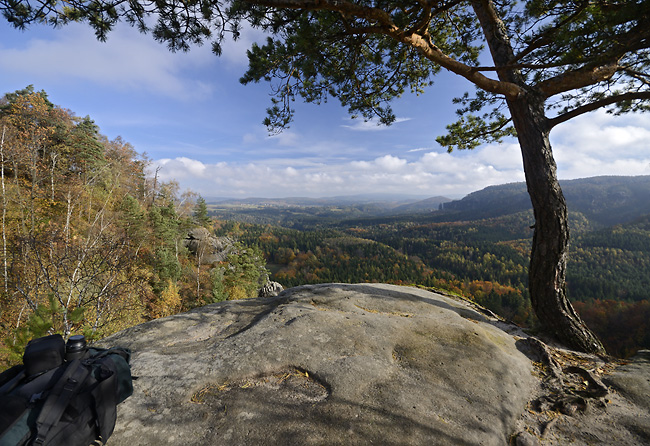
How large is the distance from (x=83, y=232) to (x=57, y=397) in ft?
73.4

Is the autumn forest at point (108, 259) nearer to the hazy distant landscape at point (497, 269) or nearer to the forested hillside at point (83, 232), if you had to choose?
the forested hillside at point (83, 232)

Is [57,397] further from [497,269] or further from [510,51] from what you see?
[497,269]

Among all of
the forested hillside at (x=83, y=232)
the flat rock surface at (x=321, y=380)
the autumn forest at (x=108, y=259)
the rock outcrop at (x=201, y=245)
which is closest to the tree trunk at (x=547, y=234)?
the autumn forest at (x=108, y=259)

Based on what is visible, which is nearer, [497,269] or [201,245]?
[201,245]

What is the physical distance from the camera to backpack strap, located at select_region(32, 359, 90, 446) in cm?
204

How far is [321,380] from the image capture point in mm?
3473

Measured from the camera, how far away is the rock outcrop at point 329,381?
2670mm

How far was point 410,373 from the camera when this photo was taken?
3.66m

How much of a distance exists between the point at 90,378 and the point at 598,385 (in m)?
6.85

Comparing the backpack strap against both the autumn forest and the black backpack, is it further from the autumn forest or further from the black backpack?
the autumn forest

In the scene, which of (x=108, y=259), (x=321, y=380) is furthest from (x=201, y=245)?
(x=321, y=380)

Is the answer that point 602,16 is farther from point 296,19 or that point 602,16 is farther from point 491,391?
point 491,391

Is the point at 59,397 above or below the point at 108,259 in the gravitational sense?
above

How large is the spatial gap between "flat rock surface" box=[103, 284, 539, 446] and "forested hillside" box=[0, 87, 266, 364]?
379cm
